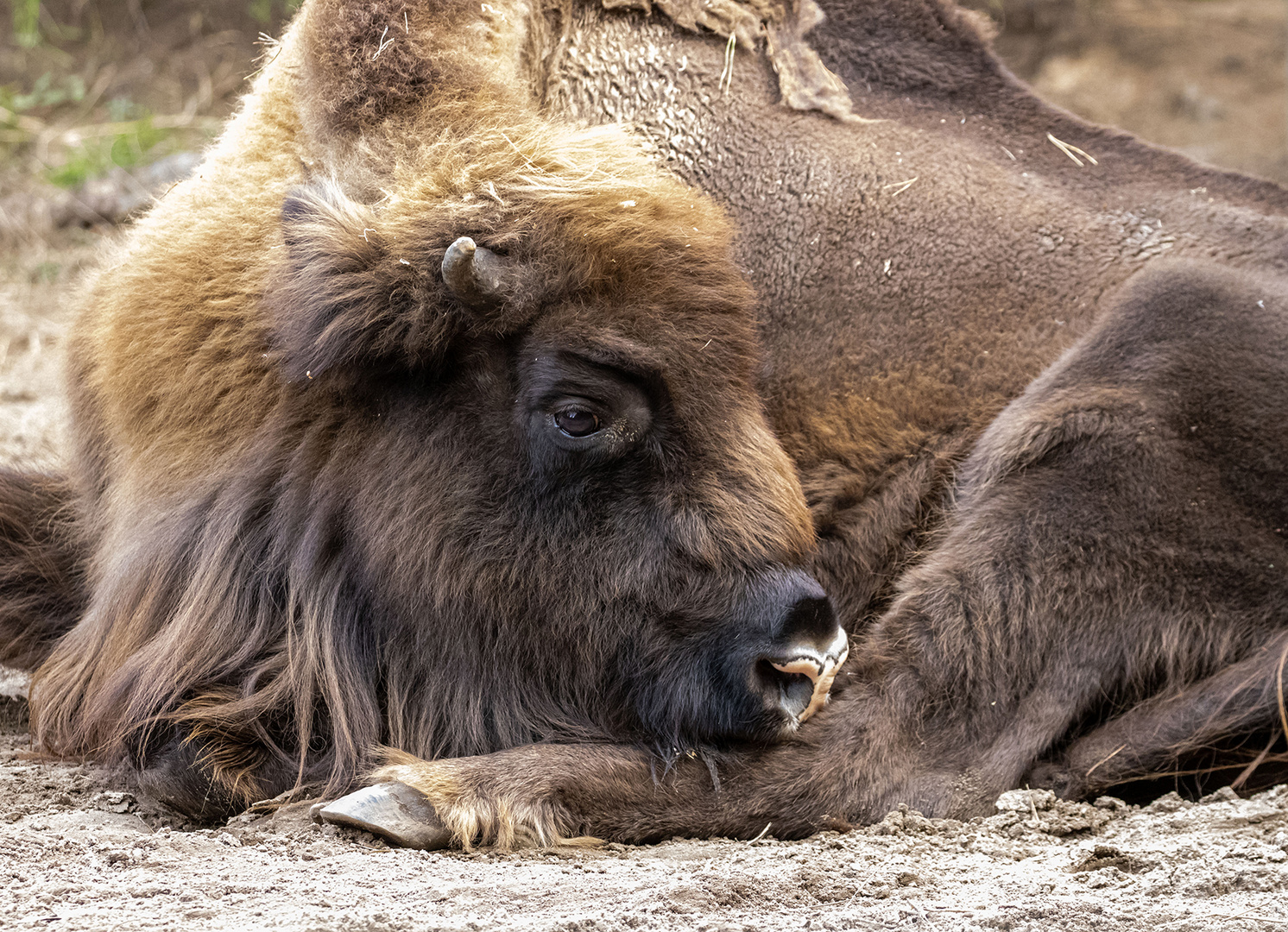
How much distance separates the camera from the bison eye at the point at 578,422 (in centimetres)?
259

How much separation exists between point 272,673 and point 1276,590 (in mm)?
2271

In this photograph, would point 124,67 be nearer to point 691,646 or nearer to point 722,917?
point 691,646

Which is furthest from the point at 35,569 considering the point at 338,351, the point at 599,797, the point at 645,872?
the point at 645,872

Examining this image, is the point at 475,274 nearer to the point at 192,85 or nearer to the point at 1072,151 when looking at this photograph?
the point at 1072,151

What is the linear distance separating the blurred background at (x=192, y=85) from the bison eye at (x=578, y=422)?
4.72m

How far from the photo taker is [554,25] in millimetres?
3352

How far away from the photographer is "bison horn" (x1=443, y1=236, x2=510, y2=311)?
99.1 inches

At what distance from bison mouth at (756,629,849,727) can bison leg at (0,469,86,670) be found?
1.90m

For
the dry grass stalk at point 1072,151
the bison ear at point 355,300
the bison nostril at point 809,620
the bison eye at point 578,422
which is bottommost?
the bison nostril at point 809,620

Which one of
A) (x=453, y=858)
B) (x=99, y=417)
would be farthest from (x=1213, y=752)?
(x=99, y=417)

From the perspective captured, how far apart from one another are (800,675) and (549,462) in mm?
674

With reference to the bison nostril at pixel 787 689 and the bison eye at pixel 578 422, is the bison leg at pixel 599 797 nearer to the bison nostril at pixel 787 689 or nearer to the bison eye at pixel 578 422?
the bison nostril at pixel 787 689

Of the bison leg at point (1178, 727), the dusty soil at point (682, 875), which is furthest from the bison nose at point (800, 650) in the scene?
the bison leg at point (1178, 727)

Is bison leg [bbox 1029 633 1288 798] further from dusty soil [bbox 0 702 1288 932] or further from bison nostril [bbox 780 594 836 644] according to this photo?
bison nostril [bbox 780 594 836 644]
